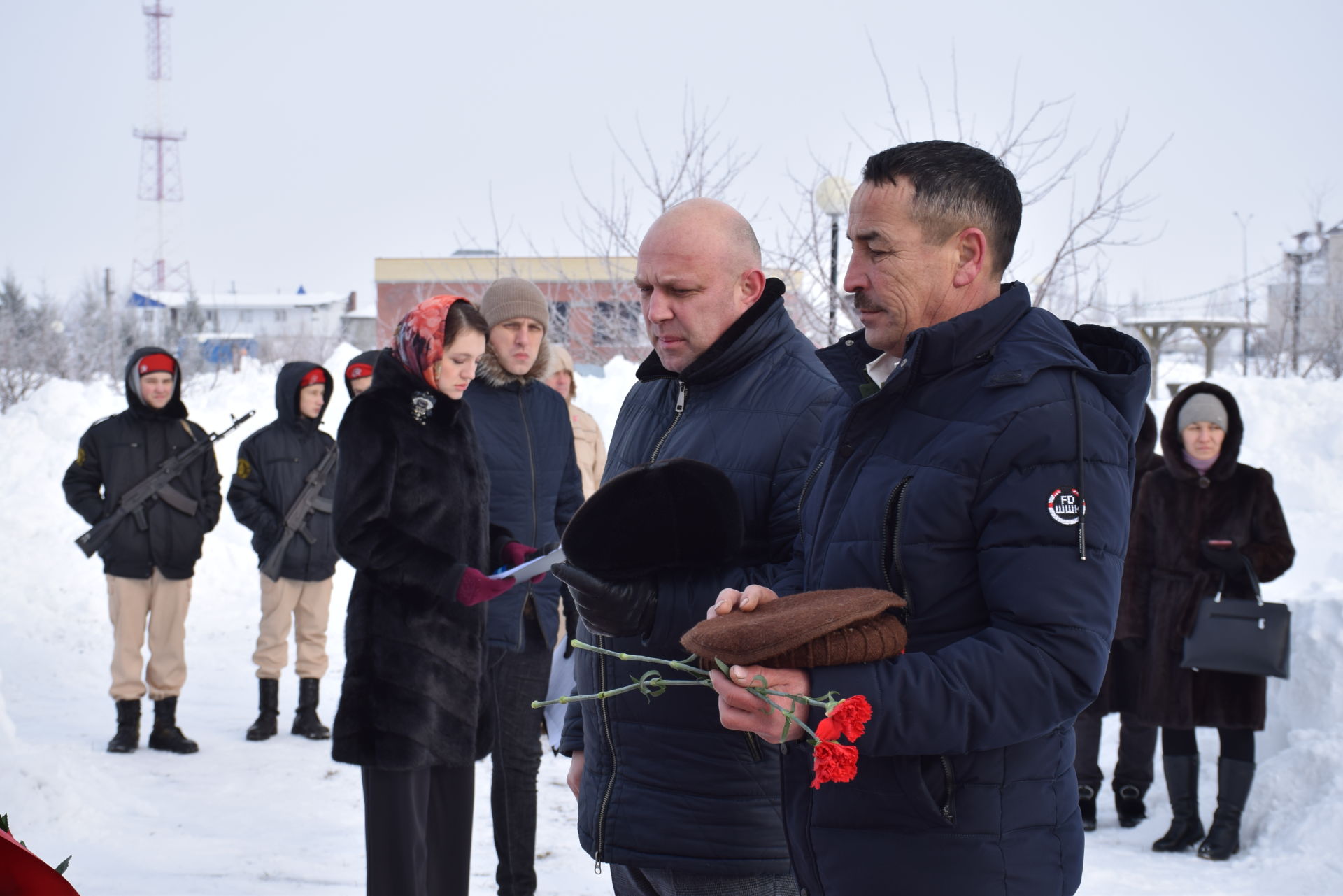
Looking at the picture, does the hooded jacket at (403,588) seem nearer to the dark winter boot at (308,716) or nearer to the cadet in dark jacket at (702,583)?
the cadet in dark jacket at (702,583)

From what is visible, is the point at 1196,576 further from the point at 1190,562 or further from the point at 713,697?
the point at 713,697

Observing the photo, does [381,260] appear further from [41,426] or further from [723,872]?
[723,872]

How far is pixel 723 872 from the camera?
273 cm

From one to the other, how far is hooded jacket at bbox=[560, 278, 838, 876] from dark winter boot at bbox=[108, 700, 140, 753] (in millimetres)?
5417

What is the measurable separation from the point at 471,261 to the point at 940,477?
17.6m

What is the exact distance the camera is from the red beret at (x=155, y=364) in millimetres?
7832

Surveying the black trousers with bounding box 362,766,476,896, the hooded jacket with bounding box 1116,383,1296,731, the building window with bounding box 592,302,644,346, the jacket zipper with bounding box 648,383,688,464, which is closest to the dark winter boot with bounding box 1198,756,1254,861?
the hooded jacket with bounding box 1116,383,1296,731

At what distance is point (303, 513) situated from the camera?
26.9 ft

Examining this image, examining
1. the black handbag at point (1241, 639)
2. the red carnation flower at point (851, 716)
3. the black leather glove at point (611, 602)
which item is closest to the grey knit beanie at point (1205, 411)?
the black handbag at point (1241, 639)

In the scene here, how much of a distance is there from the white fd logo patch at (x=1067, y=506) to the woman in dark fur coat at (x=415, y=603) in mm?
2403

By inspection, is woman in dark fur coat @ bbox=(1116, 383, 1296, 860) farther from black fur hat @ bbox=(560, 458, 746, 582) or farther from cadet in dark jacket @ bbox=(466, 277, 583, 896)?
black fur hat @ bbox=(560, 458, 746, 582)

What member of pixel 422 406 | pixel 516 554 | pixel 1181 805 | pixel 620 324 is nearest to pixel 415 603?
pixel 516 554

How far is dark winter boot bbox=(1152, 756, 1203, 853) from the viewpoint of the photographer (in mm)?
6004

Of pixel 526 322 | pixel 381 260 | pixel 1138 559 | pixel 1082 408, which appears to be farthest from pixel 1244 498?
pixel 381 260
